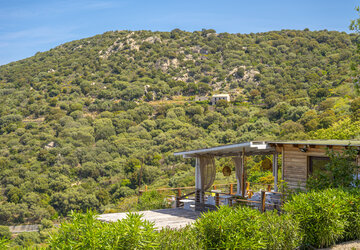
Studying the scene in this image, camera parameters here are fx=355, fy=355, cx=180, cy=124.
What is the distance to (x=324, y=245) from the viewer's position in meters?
6.46

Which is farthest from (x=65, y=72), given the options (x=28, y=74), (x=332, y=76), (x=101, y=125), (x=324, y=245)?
(x=324, y=245)

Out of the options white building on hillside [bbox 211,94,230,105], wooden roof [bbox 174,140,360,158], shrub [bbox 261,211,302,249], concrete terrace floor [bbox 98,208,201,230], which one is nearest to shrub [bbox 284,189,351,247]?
shrub [bbox 261,211,302,249]

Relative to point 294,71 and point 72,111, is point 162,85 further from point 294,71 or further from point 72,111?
point 294,71

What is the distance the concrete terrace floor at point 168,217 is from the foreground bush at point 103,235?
5.61 meters

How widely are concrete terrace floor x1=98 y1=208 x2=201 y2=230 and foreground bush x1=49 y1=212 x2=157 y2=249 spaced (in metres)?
5.61

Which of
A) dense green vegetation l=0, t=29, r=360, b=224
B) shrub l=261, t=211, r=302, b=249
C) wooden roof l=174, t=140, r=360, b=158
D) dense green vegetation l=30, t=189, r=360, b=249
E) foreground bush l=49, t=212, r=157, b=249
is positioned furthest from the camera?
dense green vegetation l=0, t=29, r=360, b=224

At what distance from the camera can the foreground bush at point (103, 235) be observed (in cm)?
375

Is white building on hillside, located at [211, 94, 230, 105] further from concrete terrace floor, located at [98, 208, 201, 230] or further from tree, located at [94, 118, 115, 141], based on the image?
concrete terrace floor, located at [98, 208, 201, 230]

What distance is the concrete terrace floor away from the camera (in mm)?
9859

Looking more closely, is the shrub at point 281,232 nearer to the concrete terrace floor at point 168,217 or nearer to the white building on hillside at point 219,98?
the concrete terrace floor at point 168,217

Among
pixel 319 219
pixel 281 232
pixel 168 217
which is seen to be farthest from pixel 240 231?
pixel 168 217

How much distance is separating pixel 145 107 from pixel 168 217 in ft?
158

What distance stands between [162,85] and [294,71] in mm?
23479

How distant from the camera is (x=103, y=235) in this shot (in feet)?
12.6
